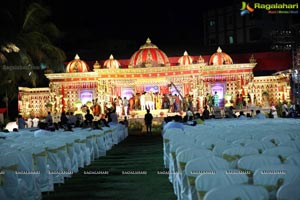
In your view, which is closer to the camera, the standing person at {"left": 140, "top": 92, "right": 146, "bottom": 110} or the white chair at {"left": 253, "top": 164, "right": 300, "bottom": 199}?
the white chair at {"left": 253, "top": 164, "right": 300, "bottom": 199}

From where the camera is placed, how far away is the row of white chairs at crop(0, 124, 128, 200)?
289 inches

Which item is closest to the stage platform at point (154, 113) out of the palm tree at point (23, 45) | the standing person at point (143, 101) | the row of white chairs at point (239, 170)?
the standing person at point (143, 101)

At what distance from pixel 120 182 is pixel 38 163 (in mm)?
1871

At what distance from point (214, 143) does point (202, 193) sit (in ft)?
10.1

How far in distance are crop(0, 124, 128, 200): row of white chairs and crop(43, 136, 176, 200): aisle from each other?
24 centimetres

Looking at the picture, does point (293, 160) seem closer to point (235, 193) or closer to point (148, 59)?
point (235, 193)

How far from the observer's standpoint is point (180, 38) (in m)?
54.4

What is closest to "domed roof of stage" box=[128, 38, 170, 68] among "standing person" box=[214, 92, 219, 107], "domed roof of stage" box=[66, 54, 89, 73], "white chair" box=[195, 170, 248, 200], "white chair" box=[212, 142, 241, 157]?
"domed roof of stage" box=[66, 54, 89, 73]

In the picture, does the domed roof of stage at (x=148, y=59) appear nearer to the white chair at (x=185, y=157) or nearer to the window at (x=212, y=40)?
the window at (x=212, y=40)

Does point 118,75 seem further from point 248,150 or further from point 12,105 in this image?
point 248,150

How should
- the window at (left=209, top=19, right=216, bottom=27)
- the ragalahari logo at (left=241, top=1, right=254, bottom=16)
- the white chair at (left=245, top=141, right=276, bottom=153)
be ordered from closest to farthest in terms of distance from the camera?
the white chair at (left=245, top=141, right=276, bottom=153)
the ragalahari logo at (left=241, top=1, right=254, bottom=16)
the window at (left=209, top=19, right=216, bottom=27)

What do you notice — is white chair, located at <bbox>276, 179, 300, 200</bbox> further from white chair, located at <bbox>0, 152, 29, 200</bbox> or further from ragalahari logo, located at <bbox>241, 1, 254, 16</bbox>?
ragalahari logo, located at <bbox>241, 1, 254, 16</bbox>

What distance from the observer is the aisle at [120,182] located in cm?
866

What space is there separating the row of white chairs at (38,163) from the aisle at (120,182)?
238 millimetres
